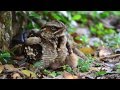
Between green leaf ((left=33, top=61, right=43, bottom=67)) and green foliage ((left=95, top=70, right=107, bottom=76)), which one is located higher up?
green leaf ((left=33, top=61, right=43, bottom=67))

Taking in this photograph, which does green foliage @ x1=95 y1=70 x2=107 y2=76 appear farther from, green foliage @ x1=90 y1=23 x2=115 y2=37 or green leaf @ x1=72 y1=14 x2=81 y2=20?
Result: green leaf @ x1=72 y1=14 x2=81 y2=20

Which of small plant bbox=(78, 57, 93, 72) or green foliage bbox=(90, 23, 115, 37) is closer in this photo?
small plant bbox=(78, 57, 93, 72)

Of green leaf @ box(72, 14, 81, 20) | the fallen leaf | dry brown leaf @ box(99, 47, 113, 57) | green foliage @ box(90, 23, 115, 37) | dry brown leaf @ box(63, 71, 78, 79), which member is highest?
green leaf @ box(72, 14, 81, 20)

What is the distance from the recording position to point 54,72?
2.46 metres

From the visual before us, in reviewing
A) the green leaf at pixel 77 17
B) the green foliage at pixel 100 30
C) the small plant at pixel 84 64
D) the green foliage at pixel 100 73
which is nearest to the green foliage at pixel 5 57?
the small plant at pixel 84 64

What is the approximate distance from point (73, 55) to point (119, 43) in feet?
1.66

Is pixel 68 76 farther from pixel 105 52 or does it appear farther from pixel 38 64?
pixel 105 52

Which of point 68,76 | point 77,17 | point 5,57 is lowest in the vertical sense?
point 68,76

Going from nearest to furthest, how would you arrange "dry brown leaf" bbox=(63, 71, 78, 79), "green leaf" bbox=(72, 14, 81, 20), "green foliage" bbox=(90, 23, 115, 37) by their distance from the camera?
"dry brown leaf" bbox=(63, 71, 78, 79), "green foliage" bbox=(90, 23, 115, 37), "green leaf" bbox=(72, 14, 81, 20)

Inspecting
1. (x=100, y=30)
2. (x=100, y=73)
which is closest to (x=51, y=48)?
(x=100, y=73)

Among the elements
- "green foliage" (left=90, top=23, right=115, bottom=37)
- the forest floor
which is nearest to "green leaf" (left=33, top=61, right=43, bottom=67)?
the forest floor

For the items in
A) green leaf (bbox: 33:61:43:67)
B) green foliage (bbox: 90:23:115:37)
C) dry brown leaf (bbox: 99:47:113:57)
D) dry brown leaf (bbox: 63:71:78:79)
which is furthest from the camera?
green foliage (bbox: 90:23:115:37)

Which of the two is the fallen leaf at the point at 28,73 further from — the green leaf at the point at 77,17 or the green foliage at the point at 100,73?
the green leaf at the point at 77,17
